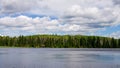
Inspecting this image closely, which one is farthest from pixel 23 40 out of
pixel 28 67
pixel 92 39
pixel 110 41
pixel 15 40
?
pixel 28 67

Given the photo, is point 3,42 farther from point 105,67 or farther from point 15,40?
point 105,67

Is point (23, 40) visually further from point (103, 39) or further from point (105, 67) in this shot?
point (105, 67)

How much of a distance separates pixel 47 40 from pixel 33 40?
11063 mm

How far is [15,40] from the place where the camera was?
7726 inches

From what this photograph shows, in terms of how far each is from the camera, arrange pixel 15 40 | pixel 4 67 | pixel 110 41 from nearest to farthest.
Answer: pixel 4 67 → pixel 110 41 → pixel 15 40

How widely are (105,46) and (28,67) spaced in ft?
489

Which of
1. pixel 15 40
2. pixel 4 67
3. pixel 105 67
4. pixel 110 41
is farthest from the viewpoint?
pixel 15 40

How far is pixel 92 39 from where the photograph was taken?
187250mm

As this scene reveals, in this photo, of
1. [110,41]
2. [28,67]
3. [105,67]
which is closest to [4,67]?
[28,67]

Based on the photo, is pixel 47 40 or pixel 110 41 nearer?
pixel 110 41

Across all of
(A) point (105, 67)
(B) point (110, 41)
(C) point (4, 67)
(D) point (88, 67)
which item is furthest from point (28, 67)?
(B) point (110, 41)

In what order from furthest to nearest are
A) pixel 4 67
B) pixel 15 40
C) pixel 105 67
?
pixel 15 40 < pixel 105 67 < pixel 4 67

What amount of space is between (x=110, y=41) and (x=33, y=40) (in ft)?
196

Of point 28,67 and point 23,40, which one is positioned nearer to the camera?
point 28,67
